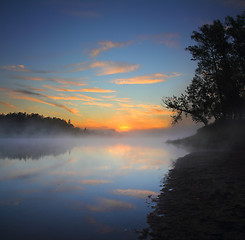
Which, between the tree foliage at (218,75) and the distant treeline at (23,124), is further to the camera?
the distant treeline at (23,124)

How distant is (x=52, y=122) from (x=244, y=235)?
208344 mm

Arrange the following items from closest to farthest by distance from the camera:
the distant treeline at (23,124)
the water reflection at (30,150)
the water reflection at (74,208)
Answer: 1. the water reflection at (74,208)
2. the water reflection at (30,150)
3. the distant treeline at (23,124)

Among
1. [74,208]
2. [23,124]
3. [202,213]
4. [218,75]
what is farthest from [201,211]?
[23,124]

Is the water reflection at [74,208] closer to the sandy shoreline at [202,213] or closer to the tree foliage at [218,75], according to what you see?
the sandy shoreline at [202,213]

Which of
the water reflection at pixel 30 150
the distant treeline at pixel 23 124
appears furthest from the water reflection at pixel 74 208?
the distant treeline at pixel 23 124

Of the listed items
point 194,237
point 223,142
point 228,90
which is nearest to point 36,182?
point 194,237

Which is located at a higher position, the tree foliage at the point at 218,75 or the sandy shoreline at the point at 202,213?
the tree foliage at the point at 218,75

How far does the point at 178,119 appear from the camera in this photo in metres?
41.4

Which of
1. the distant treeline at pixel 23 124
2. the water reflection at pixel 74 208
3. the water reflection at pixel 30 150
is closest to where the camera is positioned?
the water reflection at pixel 74 208

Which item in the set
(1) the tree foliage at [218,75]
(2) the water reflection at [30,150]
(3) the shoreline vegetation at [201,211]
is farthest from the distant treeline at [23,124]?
(3) the shoreline vegetation at [201,211]

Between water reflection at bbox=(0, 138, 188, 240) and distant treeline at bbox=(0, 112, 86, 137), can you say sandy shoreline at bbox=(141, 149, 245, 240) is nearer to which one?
water reflection at bbox=(0, 138, 188, 240)

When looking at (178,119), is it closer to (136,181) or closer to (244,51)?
(244,51)

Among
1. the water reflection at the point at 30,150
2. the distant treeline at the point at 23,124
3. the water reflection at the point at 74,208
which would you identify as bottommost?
the water reflection at the point at 30,150

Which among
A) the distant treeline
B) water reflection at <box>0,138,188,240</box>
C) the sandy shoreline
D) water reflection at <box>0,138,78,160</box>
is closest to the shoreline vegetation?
the sandy shoreline
